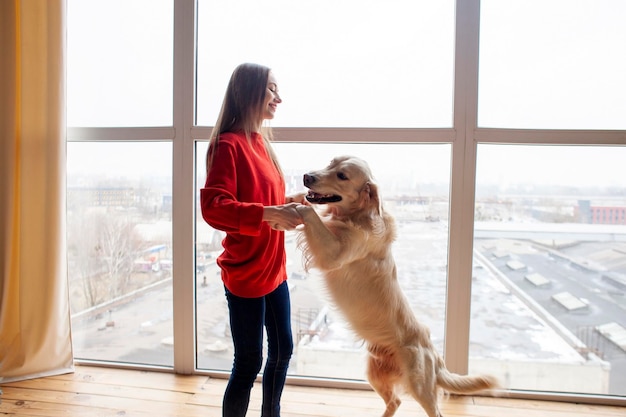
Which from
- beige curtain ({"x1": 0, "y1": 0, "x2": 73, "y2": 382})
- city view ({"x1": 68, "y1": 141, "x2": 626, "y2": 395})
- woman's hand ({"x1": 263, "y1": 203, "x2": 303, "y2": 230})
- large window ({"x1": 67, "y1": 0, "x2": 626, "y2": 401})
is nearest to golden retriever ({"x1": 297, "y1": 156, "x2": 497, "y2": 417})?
woman's hand ({"x1": 263, "y1": 203, "x2": 303, "y2": 230})

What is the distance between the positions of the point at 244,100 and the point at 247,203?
1.30ft

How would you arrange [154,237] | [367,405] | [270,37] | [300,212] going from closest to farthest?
[300,212]
[367,405]
[270,37]
[154,237]

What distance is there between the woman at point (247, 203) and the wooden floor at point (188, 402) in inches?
26.8

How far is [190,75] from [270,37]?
0.48 m

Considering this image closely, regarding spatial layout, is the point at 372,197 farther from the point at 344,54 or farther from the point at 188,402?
the point at 188,402

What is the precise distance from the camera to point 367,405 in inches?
80.8

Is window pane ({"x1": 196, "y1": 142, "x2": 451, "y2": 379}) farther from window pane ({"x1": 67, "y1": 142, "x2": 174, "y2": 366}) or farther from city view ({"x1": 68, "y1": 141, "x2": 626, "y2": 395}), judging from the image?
window pane ({"x1": 67, "y1": 142, "x2": 174, "y2": 366})

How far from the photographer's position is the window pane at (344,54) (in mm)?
2131

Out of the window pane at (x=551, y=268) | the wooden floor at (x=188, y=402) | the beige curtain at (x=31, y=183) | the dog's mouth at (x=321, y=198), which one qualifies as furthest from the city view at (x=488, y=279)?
the dog's mouth at (x=321, y=198)

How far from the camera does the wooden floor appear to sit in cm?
197

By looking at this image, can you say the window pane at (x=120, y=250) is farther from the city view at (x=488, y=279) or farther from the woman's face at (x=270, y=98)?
the woman's face at (x=270, y=98)

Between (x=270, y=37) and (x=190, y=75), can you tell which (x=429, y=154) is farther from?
(x=190, y=75)

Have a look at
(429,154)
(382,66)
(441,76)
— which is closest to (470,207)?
(429,154)

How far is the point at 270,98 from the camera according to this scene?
4.85 ft
